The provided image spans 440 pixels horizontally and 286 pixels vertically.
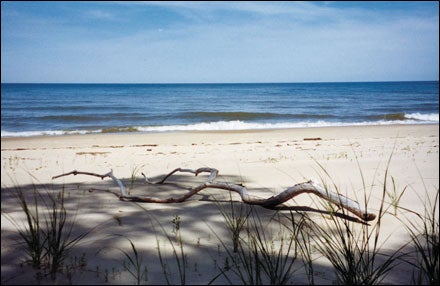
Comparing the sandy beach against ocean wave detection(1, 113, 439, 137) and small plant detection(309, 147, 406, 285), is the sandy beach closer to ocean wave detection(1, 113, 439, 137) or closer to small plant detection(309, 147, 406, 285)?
small plant detection(309, 147, 406, 285)

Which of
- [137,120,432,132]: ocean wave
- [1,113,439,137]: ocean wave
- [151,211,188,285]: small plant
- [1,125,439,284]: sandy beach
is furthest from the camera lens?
[137,120,432,132]: ocean wave

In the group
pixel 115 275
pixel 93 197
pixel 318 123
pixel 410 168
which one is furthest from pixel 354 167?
pixel 318 123

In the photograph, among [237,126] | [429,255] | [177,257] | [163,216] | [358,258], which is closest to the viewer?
[429,255]

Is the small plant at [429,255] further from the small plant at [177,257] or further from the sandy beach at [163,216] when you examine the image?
the small plant at [177,257]

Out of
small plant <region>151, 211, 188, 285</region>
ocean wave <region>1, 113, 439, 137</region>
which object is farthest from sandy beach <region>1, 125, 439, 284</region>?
ocean wave <region>1, 113, 439, 137</region>

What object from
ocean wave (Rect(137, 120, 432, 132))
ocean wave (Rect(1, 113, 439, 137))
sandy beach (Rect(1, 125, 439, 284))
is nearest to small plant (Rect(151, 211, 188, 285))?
sandy beach (Rect(1, 125, 439, 284))

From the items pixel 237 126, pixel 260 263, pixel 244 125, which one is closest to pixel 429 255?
pixel 260 263

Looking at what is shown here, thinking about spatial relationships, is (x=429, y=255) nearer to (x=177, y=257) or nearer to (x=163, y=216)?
(x=177, y=257)

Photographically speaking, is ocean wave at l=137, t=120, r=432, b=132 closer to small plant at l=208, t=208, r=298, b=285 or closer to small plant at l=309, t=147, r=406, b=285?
small plant at l=208, t=208, r=298, b=285

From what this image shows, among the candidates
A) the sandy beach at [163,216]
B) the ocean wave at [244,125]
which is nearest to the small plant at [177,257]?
the sandy beach at [163,216]

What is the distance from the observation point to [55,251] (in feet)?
5.67

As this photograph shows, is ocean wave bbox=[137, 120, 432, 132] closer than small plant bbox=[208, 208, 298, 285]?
No

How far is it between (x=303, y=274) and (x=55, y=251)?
4.86 feet

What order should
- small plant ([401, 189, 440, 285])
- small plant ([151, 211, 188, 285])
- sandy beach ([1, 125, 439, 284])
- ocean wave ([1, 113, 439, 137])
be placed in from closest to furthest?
small plant ([401, 189, 440, 285]) < small plant ([151, 211, 188, 285]) < sandy beach ([1, 125, 439, 284]) < ocean wave ([1, 113, 439, 137])
